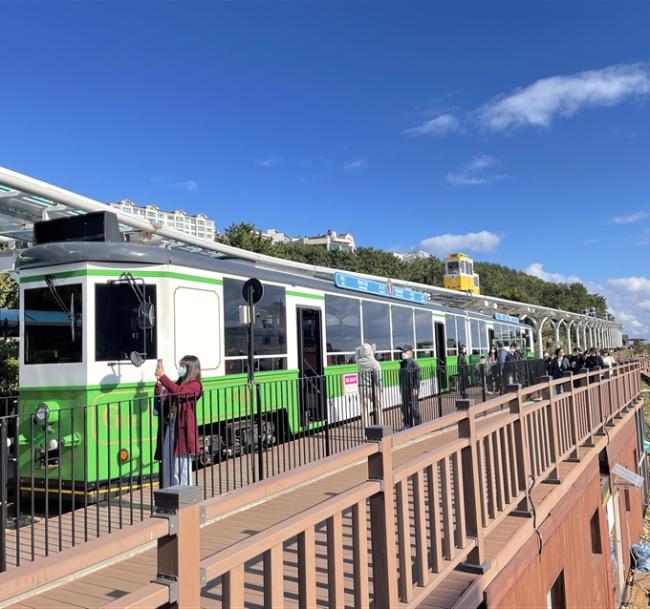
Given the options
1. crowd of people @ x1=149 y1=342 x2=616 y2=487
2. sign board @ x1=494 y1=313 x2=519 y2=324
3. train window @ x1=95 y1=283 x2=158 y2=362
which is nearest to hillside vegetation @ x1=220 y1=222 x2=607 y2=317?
sign board @ x1=494 y1=313 x2=519 y2=324

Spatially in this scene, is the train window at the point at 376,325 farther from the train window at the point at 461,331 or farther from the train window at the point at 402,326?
the train window at the point at 461,331

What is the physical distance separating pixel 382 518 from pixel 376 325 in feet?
33.6

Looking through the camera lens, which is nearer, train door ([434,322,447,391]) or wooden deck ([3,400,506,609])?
wooden deck ([3,400,506,609])

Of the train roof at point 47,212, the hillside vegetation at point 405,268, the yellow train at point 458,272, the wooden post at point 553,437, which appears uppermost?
the hillside vegetation at point 405,268

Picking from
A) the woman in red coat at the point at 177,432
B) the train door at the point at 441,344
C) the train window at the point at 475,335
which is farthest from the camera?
the train window at the point at 475,335

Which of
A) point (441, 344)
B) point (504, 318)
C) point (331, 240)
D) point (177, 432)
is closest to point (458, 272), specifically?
point (504, 318)

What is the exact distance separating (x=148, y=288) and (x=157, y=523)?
18.9 feet

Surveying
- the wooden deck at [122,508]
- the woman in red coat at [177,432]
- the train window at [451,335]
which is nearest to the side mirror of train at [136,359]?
the woman in red coat at [177,432]

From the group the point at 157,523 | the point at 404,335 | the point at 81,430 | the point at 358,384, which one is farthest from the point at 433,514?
the point at 404,335

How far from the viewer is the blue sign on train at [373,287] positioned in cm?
1193

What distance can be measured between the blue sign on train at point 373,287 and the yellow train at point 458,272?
22.8 meters

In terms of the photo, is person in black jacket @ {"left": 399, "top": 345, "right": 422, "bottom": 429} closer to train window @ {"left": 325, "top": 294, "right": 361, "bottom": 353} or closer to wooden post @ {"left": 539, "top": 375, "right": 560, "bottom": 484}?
train window @ {"left": 325, "top": 294, "right": 361, "bottom": 353}

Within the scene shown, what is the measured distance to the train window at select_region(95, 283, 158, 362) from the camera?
683 centimetres

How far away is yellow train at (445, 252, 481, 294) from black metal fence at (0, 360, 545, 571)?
1096 inches
